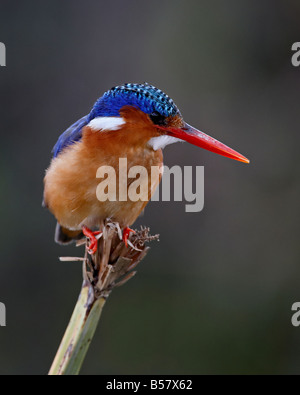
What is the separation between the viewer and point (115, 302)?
421 cm

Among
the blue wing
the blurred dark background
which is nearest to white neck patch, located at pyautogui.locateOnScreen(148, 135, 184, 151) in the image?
the blue wing

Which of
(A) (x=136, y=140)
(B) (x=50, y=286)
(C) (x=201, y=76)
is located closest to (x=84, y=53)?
(C) (x=201, y=76)

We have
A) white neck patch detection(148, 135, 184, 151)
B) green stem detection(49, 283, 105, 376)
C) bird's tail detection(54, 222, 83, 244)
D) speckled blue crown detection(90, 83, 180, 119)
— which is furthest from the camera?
bird's tail detection(54, 222, 83, 244)

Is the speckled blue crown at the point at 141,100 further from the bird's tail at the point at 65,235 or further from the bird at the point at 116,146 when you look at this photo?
the bird's tail at the point at 65,235

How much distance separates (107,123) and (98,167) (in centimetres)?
18

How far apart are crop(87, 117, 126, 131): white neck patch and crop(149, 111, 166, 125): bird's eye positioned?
0.12 meters

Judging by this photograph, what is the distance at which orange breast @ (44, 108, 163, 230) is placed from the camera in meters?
2.18

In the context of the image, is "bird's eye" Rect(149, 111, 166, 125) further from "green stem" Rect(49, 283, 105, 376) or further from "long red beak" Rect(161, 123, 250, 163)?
"green stem" Rect(49, 283, 105, 376)

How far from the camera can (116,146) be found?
7.22ft

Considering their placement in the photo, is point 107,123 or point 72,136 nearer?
point 107,123

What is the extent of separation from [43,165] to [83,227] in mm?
1920

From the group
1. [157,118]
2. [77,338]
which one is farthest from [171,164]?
[77,338]

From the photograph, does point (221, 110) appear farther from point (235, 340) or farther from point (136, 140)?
point (136, 140)

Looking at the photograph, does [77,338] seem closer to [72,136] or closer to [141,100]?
[141,100]
